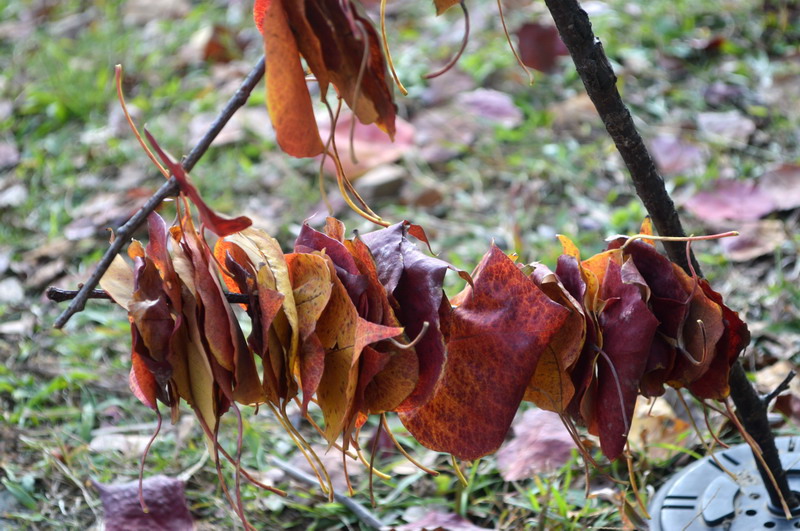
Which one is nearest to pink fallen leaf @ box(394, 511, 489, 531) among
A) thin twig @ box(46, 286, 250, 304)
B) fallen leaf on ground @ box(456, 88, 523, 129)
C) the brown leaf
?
the brown leaf

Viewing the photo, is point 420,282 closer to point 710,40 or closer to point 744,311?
point 744,311

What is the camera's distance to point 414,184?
1989 mm

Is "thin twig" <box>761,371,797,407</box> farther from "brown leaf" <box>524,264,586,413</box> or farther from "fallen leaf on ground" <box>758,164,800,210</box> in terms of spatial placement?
"fallen leaf on ground" <box>758,164,800,210</box>

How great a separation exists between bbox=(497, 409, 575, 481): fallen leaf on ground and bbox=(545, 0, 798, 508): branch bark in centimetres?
29

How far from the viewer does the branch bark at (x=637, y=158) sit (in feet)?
2.55

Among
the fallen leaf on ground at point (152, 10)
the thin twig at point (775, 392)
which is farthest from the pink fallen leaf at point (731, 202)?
the fallen leaf on ground at point (152, 10)

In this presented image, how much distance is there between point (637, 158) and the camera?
0.83 metres

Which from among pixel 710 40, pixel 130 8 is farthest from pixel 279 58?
pixel 130 8

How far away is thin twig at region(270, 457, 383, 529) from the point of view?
1160mm

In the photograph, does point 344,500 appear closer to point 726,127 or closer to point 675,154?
point 675,154

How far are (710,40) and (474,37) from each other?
0.67m

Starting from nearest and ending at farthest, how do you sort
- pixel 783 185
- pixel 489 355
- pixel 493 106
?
pixel 489 355
pixel 783 185
pixel 493 106

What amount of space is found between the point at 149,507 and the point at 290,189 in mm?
1059

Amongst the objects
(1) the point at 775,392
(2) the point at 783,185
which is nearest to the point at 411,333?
(1) the point at 775,392
